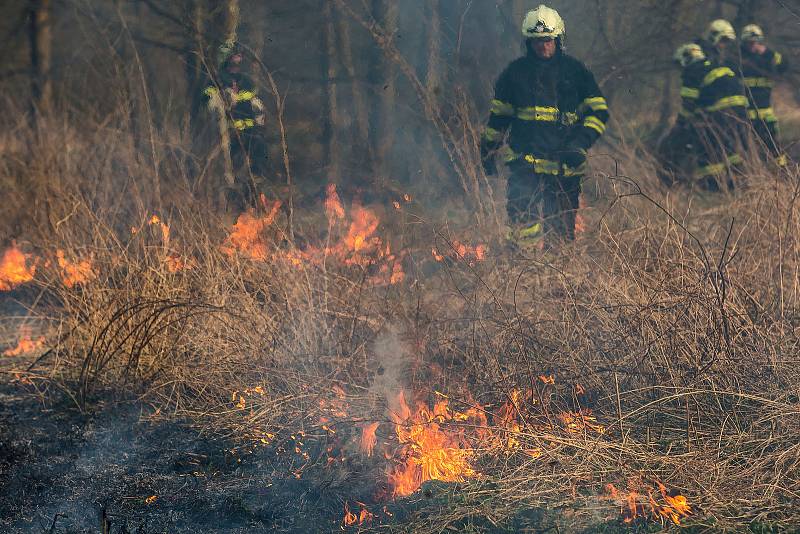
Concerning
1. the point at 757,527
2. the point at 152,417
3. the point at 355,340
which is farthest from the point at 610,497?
the point at 152,417

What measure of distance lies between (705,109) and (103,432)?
650 cm

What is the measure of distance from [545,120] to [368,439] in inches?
125

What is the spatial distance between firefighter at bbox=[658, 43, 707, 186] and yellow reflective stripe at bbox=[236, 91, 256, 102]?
3964 mm

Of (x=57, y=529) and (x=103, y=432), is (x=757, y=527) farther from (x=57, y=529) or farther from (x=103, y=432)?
(x=103, y=432)

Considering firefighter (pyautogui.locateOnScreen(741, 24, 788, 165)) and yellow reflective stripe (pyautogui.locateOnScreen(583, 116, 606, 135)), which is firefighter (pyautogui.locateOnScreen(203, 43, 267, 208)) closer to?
yellow reflective stripe (pyautogui.locateOnScreen(583, 116, 606, 135))

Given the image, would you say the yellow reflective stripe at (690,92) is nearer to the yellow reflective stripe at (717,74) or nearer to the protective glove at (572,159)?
the yellow reflective stripe at (717,74)

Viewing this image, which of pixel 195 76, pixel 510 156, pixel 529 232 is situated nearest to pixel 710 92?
pixel 510 156

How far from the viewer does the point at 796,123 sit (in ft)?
38.8

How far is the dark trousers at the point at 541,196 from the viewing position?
21.5 ft

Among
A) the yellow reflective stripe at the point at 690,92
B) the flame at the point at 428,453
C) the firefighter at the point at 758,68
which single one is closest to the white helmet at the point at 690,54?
the yellow reflective stripe at the point at 690,92

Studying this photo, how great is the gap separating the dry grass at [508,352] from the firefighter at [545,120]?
0.71 m

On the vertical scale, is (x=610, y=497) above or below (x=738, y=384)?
below

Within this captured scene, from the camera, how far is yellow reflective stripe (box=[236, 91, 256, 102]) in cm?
741

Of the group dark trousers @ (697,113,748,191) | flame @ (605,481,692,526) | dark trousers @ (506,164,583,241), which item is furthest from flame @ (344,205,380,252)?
dark trousers @ (697,113,748,191)
